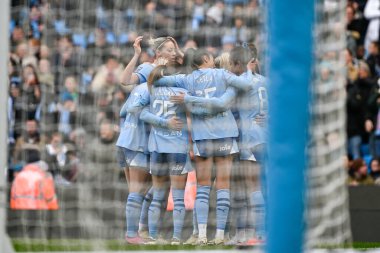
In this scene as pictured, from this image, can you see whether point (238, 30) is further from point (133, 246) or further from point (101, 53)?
point (133, 246)

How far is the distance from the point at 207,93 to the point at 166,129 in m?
0.49

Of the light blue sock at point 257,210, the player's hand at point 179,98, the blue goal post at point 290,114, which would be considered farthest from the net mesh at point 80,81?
the blue goal post at point 290,114

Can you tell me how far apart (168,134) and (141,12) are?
168 cm

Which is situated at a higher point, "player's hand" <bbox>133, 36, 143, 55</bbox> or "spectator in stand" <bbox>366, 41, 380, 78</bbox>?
"spectator in stand" <bbox>366, 41, 380, 78</bbox>

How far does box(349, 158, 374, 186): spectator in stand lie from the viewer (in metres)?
11.9

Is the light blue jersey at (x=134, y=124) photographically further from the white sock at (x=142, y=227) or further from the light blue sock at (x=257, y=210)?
the light blue sock at (x=257, y=210)

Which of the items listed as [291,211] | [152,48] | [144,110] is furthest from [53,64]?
[291,211]

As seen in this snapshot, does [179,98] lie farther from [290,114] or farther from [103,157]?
[290,114]

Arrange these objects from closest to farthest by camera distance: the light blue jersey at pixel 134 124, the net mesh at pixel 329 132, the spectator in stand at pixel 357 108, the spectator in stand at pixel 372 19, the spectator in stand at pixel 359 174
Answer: the net mesh at pixel 329 132, the light blue jersey at pixel 134 124, the spectator in stand at pixel 359 174, the spectator in stand at pixel 357 108, the spectator in stand at pixel 372 19

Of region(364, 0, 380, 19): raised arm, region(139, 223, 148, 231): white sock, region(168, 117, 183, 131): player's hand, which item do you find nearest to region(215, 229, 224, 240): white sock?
region(139, 223, 148, 231): white sock

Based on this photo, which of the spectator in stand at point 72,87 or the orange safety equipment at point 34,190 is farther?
the orange safety equipment at point 34,190

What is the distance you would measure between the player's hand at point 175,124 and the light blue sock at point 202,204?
562 millimetres

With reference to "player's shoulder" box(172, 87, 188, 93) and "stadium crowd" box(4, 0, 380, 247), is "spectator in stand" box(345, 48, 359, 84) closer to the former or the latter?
"player's shoulder" box(172, 87, 188, 93)

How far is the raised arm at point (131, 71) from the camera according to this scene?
26.1 ft
